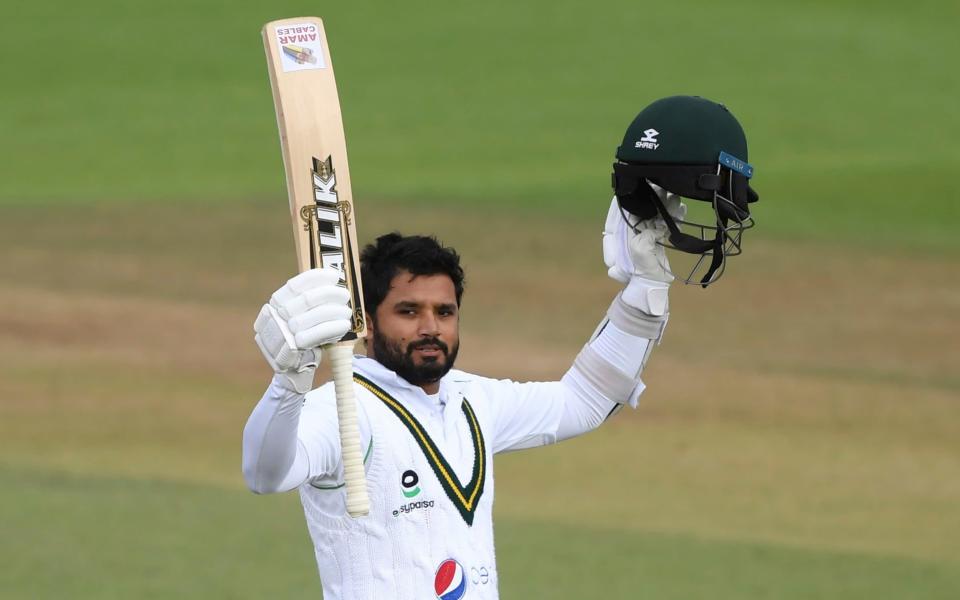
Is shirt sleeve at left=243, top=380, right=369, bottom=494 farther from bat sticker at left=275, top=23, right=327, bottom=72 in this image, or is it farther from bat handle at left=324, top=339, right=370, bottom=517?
bat sticker at left=275, top=23, right=327, bottom=72

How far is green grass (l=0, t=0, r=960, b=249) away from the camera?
17.7 metres

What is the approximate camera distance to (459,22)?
2553 centimetres

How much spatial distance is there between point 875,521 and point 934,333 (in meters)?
4.36

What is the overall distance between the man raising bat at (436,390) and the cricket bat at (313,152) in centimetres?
21

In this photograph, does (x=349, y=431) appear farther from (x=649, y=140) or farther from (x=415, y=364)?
(x=649, y=140)

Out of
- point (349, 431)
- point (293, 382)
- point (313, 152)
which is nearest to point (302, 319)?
point (293, 382)

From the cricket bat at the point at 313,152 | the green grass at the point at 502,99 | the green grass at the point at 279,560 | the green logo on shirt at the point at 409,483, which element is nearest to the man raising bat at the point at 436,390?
the green logo on shirt at the point at 409,483

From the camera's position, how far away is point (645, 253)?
4.60 m

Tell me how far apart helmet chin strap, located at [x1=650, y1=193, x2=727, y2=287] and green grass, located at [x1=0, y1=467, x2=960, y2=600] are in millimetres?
3675

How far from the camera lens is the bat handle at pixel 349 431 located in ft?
12.5

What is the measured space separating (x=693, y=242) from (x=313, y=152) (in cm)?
102

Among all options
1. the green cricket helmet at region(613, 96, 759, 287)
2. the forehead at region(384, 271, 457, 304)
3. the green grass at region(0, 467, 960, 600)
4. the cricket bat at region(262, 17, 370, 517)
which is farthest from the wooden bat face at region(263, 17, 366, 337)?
the green grass at region(0, 467, 960, 600)

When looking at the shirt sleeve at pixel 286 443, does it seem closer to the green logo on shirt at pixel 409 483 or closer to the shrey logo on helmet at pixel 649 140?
the green logo on shirt at pixel 409 483

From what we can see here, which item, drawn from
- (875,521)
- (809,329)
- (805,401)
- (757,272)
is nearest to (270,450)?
(875,521)
